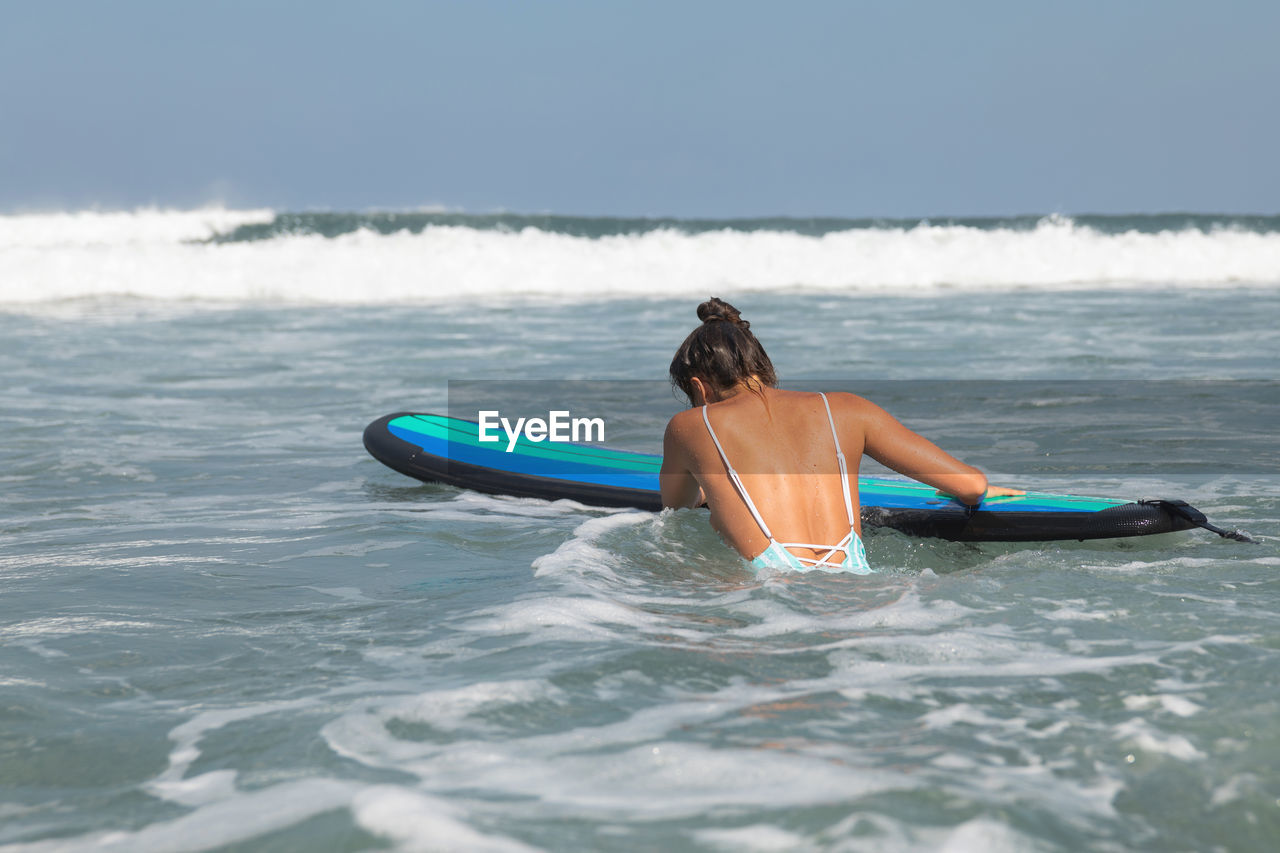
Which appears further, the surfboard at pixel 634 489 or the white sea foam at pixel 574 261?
the white sea foam at pixel 574 261

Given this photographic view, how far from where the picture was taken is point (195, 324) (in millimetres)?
14375

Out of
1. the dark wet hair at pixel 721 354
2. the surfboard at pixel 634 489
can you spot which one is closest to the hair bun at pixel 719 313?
the dark wet hair at pixel 721 354

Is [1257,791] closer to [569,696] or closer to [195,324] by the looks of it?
[569,696]

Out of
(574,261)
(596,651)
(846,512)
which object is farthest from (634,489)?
(574,261)

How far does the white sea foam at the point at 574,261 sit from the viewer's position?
19.4 meters

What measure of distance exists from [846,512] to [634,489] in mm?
1676

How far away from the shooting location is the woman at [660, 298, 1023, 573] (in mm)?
3475

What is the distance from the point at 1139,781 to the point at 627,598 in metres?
1.69

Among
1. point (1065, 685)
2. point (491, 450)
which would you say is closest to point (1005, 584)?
point (1065, 685)

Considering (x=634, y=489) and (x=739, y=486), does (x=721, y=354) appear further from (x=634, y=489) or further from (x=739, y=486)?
(x=634, y=489)

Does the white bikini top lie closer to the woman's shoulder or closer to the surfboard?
the woman's shoulder

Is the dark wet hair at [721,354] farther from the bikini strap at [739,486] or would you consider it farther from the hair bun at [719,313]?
the bikini strap at [739,486]

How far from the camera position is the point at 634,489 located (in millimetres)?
5078

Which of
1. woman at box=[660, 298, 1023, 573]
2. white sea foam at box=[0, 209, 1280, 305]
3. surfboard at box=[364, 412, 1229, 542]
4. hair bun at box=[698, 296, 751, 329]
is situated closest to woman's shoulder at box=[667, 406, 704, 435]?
woman at box=[660, 298, 1023, 573]
